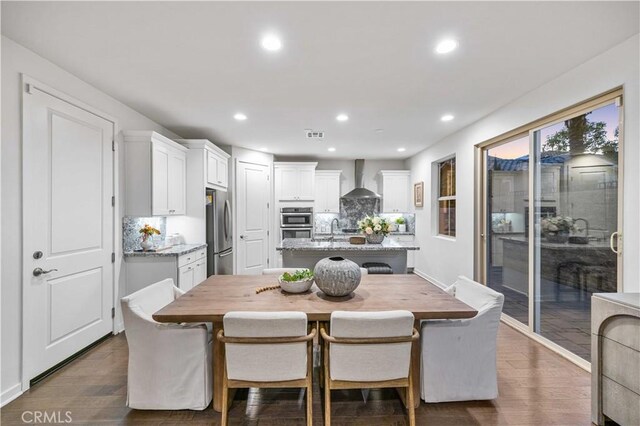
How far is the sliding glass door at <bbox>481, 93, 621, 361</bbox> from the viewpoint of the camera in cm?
247

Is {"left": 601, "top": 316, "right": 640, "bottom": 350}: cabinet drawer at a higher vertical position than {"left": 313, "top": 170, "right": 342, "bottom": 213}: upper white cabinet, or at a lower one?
lower

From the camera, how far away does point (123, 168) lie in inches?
136

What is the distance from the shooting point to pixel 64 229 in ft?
8.48

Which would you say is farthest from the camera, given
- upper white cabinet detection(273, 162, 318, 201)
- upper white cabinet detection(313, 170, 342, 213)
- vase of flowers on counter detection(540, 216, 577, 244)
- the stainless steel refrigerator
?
upper white cabinet detection(313, 170, 342, 213)

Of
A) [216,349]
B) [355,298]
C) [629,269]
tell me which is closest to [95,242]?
[216,349]

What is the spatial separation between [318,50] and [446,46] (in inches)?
36.8

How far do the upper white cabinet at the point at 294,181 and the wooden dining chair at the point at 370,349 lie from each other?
487 centimetres

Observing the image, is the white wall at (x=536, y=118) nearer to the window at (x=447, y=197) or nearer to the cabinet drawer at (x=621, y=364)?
the window at (x=447, y=197)

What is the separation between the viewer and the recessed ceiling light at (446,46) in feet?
7.03

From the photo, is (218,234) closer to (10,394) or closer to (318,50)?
(10,394)

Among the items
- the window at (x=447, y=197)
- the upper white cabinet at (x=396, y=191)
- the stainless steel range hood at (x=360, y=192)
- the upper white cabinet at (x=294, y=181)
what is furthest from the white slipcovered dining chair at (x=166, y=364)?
the upper white cabinet at (x=396, y=191)

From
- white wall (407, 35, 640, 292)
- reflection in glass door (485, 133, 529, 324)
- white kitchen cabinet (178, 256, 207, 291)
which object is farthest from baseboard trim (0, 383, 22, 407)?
reflection in glass door (485, 133, 529, 324)

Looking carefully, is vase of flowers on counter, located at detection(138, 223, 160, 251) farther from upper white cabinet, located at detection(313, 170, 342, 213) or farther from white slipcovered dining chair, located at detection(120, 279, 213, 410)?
upper white cabinet, located at detection(313, 170, 342, 213)
